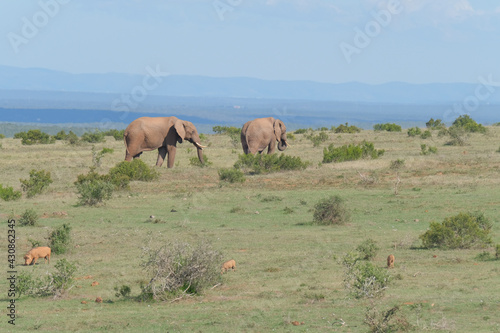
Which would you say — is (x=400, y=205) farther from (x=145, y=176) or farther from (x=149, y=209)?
(x=145, y=176)

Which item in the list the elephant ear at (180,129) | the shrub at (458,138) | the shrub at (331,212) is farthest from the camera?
the shrub at (458,138)

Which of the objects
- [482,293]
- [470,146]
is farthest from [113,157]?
[482,293]

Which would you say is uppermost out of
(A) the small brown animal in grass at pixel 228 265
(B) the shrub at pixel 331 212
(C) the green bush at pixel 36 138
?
(B) the shrub at pixel 331 212

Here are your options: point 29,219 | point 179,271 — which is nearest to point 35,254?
point 179,271

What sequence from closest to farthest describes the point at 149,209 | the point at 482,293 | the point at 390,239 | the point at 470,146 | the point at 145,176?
the point at 482,293, the point at 390,239, the point at 149,209, the point at 145,176, the point at 470,146

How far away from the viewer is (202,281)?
1320cm

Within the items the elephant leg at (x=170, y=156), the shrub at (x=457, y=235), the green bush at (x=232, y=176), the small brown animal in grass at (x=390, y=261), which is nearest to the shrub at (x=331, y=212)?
the shrub at (x=457, y=235)

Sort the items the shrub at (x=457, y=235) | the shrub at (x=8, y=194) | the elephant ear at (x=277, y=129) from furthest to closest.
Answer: the elephant ear at (x=277, y=129) < the shrub at (x=8, y=194) < the shrub at (x=457, y=235)

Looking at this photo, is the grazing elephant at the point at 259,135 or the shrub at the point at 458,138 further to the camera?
the shrub at the point at 458,138

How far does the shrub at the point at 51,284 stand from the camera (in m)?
13.1

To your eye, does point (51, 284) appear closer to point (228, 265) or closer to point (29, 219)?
point (228, 265)

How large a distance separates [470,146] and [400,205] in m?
22.8

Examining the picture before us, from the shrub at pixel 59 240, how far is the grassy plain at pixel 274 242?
200 mm

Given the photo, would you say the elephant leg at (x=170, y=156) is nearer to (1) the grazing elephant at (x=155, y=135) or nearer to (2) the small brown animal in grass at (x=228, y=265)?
(1) the grazing elephant at (x=155, y=135)
